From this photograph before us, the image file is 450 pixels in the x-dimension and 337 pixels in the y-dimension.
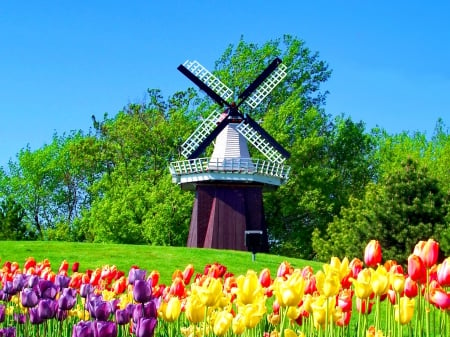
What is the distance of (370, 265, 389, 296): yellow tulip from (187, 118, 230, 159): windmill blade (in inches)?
995

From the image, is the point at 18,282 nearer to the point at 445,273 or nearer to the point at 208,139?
the point at 445,273

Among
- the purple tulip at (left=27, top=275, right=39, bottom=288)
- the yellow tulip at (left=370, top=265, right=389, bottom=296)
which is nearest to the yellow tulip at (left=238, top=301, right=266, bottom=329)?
the yellow tulip at (left=370, top=265, right=389, bottom=296)

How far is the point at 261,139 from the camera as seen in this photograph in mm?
30359

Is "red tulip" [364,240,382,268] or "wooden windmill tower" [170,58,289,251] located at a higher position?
"wooden windmill tower" [170,58,289,251]

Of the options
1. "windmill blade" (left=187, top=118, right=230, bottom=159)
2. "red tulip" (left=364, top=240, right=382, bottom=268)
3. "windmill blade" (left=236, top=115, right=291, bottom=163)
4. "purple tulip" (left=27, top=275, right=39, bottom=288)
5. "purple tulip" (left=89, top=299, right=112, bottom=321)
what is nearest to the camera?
"purple tulip" (left=89, top=299, right=112, bottom=321)

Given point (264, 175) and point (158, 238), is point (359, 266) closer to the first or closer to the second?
point (264, 175)

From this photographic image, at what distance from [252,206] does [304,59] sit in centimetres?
1276

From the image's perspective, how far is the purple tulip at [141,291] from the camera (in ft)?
13.8

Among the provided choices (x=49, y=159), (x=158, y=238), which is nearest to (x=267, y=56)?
(x=158, y=238)

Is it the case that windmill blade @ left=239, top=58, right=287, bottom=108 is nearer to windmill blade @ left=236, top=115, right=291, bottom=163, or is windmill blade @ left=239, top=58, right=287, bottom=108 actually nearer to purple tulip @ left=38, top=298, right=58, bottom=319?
windmill blade @ left=236, top=115, right=291, bottom=163

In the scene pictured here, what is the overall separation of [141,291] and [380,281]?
1.39 m

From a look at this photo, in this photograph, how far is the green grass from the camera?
57.6ft

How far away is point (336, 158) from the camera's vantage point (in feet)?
124

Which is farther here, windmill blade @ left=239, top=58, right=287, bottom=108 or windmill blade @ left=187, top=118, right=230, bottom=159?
windmill blade @ left=239, top=58, right=287, bottom=108
